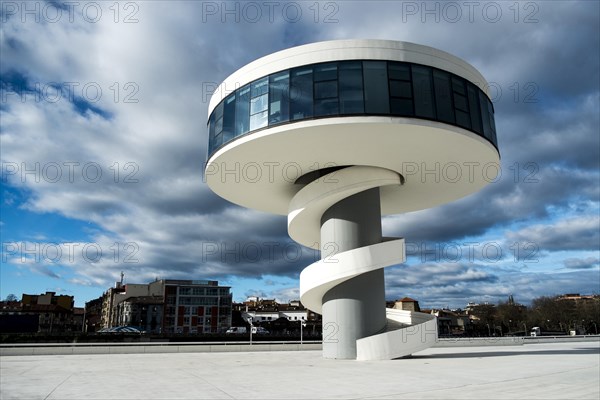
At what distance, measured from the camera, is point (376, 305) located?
20375 millimetres

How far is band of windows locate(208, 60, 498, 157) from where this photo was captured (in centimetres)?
1736

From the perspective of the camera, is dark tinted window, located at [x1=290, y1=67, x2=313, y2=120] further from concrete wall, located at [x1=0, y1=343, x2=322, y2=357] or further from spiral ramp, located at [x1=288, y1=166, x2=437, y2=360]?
concrete wall, located at [x1=0, y1=343, x2=322, y2=357]

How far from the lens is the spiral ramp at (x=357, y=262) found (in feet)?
63.4

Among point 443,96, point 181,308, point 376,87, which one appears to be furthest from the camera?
point 181,308

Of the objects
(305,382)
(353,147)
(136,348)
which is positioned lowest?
(136,348)

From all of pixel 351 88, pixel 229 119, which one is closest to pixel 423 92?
pixel 351 88

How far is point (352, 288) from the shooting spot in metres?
20.2

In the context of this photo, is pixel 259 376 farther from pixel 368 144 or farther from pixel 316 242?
pixel 316 242

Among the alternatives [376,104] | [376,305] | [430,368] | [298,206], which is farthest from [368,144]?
[430,368]

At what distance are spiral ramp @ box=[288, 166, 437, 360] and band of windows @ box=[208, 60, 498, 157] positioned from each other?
4153 mm

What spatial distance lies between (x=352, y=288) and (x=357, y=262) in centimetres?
142

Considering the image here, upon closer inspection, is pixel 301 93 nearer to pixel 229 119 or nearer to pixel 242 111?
pixel 242 111

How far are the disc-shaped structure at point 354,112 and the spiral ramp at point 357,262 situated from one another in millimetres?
704

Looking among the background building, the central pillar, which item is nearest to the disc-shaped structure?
the central pillar
